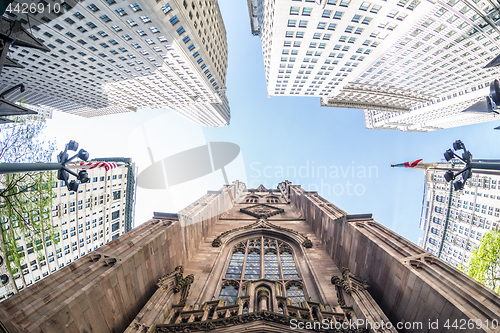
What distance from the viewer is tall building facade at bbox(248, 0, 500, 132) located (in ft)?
92.7

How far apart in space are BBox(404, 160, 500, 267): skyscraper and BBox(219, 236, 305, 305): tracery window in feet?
154

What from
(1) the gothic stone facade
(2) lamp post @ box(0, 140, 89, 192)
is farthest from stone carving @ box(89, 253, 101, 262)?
(2) lamp post @ box(0, 140, 89, 192)

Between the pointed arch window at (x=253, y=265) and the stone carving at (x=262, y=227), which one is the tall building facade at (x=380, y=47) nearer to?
the stone carving at (x=262, y=227)

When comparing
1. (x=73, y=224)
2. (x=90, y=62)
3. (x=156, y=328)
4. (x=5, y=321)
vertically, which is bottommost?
(x=73, y=224)

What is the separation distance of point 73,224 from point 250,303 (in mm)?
48420

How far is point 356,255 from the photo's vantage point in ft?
44.7

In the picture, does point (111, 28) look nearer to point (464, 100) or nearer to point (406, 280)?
point (406, 280)

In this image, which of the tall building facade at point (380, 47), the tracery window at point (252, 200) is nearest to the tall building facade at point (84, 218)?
the tracery window at point (252, 200)

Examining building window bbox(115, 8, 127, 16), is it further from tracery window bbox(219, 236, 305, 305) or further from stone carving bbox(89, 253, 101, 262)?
tracery window bbox(219, 236, 305, 305)

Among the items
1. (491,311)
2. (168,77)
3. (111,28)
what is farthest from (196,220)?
(168,77)

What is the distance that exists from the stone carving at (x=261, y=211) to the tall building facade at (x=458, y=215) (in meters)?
52.1

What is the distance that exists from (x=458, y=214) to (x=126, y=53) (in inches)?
3972

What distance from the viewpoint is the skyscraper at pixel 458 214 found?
56406 millimetres

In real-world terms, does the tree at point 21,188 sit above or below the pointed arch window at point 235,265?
above
